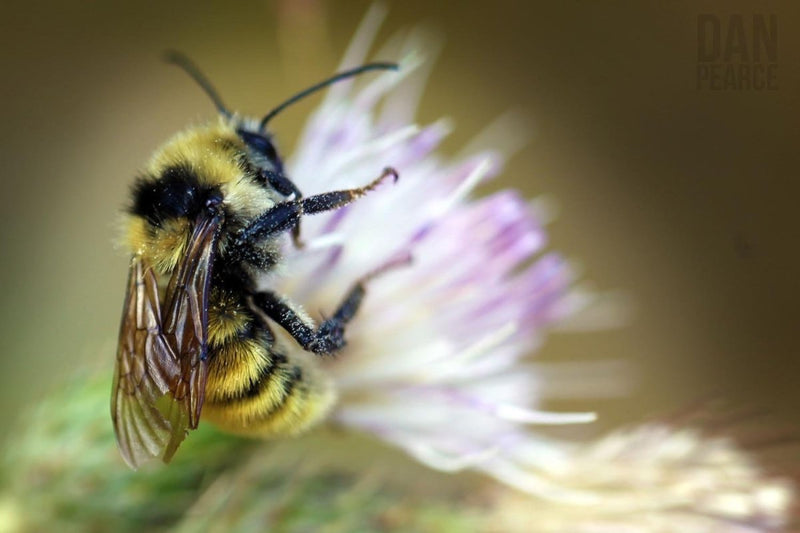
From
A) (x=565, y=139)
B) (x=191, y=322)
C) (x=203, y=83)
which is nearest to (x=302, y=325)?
(x=191, y=322)

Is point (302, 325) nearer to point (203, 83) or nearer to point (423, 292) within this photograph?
point (423, 292)

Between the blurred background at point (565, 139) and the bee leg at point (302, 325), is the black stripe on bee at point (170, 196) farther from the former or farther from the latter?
the blurred background at point (565, 139)

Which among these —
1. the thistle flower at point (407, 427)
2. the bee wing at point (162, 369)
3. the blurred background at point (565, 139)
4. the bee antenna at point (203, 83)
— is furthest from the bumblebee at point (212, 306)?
the blurred background at point (565, 139)

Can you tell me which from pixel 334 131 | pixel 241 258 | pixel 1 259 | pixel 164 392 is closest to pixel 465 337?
pixel 334 131

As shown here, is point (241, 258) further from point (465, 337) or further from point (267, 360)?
point (465, 337)

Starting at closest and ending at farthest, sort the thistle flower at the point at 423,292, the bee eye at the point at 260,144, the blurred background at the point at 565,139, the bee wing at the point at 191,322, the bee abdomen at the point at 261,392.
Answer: the bee wing at the point at 191,322 < the bee abdomen at the point at 261,392 < the bee eye at the point at 260,144 < the thistle flower at the point at 423,292 < the blurred background at the point at 565,139

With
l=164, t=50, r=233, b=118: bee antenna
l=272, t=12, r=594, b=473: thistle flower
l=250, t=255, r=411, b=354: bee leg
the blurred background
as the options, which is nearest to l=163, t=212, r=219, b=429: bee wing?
l=250, t=255, r=411, b=354: bee leg
